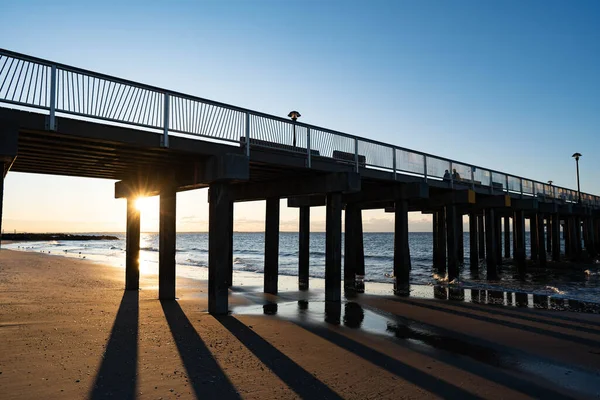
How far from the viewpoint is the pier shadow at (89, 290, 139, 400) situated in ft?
19.8

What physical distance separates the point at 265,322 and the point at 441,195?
48.1ft

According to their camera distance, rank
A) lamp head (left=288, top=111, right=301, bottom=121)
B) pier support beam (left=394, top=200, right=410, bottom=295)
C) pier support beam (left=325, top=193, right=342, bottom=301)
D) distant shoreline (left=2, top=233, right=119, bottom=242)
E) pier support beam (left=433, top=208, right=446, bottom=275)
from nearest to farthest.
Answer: pier support beam (left=325, top=193, right=342, bottom=301) < lamp head (left=288, top=111, right=301, bottom=121) < pier support beam (left=394, top=200, right=410, bottom=295) < pier support beam (left=433, top=208, right=446, bottom=275) < distant shoreline (left=2, top=233, right=119, bottom=242)

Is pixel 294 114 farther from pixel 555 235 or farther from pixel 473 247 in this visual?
pixel 555 235

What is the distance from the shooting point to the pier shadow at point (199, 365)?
20.5 ft

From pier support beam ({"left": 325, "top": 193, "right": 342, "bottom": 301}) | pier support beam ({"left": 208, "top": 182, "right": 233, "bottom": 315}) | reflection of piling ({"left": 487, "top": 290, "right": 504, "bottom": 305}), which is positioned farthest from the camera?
reflection of piling ({"left": 487, "top": 290, "right": 504, "bottom": 305})

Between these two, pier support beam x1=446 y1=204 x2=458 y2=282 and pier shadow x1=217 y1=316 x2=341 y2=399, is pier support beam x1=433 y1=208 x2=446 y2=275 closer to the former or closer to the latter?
pier support beam x1=446 y1=204 x2=458 y2=282

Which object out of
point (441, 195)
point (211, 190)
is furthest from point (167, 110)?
point (441, 195)

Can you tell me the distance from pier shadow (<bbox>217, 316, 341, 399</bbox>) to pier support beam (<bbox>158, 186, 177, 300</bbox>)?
5150 millimetres

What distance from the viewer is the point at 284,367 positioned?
755cm

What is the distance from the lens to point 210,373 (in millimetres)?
7031

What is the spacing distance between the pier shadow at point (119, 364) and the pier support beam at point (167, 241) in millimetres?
3597

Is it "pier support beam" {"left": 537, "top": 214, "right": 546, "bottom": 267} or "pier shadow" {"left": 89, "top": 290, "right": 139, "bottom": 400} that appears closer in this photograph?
"pier shadow" {"left": 89, "top": 290, "right": 139, "bottom": 400}

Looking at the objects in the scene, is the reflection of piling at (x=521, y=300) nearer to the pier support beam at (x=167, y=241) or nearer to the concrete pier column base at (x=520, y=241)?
the pier support beam at (x=167, y=241)

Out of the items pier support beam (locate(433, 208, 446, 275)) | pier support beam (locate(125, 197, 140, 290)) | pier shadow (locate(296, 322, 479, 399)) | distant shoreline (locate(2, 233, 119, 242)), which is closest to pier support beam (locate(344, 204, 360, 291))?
pier support beam (locate(433, 208, 446, 275))
